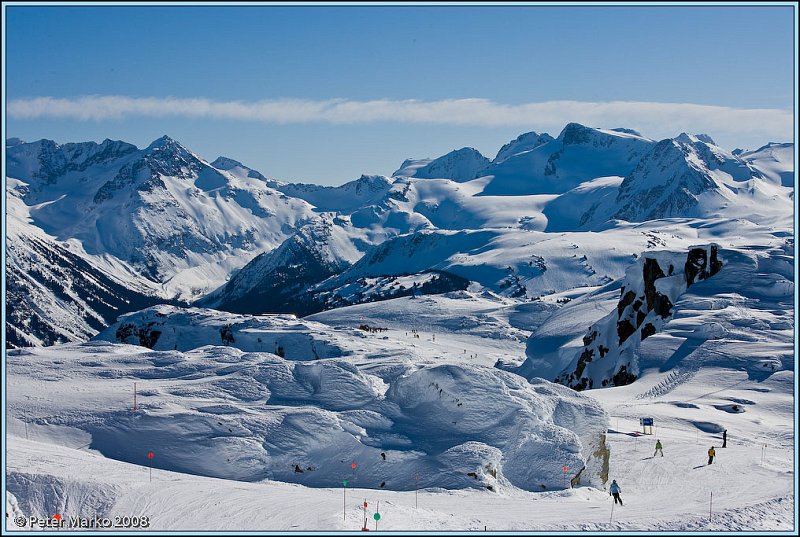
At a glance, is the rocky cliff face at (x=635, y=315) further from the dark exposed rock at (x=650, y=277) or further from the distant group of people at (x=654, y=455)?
the distant group of people at (x=654, y=455)

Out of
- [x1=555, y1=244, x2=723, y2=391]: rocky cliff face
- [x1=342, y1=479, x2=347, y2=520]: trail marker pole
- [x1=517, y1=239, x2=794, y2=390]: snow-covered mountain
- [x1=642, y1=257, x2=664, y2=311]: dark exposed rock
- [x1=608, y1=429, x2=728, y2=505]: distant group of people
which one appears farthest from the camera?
[x1=642, y1=257, x2=664, y2=311]: dark exposed rock

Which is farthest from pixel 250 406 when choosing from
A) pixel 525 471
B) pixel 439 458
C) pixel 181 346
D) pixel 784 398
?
pixel 181 346

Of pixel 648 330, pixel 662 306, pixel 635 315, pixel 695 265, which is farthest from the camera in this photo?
pixel 695 265

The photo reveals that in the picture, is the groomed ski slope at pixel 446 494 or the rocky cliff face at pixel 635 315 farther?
the rocky cliff face at pixel 635 315

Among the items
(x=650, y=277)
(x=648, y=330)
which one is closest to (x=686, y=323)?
(x=648, y=330)

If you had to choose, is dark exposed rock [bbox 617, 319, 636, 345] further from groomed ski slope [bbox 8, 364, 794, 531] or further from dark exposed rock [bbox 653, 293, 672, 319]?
groomed ski slope [bbox 8, 364, 794, 531]

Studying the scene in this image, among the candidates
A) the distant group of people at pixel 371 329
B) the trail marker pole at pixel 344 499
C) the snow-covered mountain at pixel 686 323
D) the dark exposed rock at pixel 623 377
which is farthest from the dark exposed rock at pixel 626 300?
the distant group of people at pixel 371 329

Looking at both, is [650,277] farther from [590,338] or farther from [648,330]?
[590,338]

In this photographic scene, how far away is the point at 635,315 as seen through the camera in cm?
8994

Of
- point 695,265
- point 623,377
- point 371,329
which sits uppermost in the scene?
point 695,265

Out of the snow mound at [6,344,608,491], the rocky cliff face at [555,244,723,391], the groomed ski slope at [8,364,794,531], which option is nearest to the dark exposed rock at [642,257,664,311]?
the rocky cliff face at [555,244,723,391]

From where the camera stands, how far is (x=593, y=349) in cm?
9025

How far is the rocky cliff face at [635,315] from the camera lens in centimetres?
8688

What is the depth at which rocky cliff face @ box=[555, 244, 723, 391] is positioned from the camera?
8688cm
